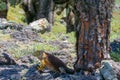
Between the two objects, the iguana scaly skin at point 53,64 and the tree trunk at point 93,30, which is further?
the iguana scaly skin at point 53,64

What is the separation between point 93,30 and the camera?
7793mm

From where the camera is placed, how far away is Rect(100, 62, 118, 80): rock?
23.2ft

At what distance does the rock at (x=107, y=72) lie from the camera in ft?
23.2

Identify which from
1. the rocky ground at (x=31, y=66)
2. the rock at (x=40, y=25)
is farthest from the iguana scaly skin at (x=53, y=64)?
the rock at (x=40, y=25)

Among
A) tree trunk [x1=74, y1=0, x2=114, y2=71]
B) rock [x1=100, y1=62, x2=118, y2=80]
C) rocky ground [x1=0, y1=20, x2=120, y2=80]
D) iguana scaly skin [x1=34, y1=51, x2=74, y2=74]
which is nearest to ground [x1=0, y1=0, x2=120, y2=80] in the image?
rocky ground [x1=0, y1=20, x2=120, y2=80]

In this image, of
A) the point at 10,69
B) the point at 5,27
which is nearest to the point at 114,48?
the point at 10,69

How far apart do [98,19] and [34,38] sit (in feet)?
28.2

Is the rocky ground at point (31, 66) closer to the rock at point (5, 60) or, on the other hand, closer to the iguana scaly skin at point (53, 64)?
the rock at point (5, 60)

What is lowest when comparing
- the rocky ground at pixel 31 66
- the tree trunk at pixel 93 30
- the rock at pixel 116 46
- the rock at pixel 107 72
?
the rock at pixel 116 46

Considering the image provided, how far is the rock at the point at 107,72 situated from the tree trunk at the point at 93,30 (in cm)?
60

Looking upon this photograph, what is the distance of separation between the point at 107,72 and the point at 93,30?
3.33ft

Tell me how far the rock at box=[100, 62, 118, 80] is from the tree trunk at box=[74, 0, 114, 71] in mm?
599

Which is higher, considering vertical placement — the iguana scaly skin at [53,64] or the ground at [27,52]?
the iguana scaly skin at [53,64]

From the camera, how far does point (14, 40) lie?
14961 millimetres
